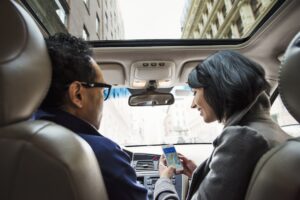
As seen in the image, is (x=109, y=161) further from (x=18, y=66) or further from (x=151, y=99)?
(x=151, y=99)

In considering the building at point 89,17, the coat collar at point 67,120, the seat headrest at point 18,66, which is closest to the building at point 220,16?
the building at point 89,17

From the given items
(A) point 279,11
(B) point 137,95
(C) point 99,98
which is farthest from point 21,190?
(B) point 137,95

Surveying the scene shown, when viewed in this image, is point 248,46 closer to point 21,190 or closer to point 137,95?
point 137,95

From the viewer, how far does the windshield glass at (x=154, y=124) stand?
3572 millimetres

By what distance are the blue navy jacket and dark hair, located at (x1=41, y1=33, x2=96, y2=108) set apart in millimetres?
128

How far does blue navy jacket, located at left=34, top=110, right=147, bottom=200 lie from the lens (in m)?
1.21

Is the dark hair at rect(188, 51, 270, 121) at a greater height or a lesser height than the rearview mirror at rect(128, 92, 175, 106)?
greater

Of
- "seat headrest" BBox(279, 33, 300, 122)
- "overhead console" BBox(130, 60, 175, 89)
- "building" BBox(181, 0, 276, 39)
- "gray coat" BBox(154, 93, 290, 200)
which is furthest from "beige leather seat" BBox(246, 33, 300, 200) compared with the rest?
"building" BBox(181, 0, 276, 39)

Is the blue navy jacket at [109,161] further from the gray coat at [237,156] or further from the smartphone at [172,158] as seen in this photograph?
the smartphone at [172,158]

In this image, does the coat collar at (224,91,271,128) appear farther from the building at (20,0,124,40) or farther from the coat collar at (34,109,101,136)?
the building at (20,0,124,40)

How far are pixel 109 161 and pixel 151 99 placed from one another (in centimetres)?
200

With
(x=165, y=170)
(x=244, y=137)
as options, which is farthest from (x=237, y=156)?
(x=165, y=170)

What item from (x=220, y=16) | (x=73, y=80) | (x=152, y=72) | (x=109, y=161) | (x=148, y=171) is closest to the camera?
(x=109, y=161)

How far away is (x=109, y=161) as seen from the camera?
1.22 m
